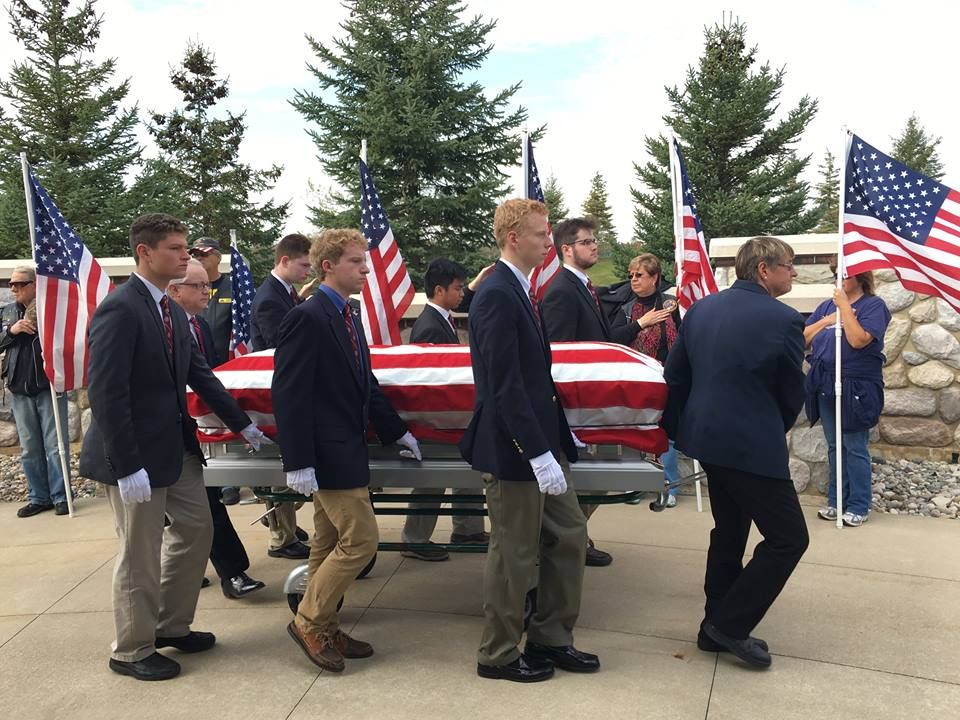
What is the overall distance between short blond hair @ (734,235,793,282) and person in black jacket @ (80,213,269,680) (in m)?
2.29

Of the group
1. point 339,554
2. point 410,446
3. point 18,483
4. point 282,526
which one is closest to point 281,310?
point 282,526

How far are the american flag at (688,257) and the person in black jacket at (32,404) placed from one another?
468 centimetres

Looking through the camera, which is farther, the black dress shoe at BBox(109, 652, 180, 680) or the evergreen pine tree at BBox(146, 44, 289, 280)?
the evergreen pine tree at BBox(146, 44, 289, 280)

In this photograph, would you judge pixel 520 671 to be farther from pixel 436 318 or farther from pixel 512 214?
pixel 436 318

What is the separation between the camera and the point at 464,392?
11.7ft

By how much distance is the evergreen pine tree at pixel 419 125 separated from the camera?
52.5 feet

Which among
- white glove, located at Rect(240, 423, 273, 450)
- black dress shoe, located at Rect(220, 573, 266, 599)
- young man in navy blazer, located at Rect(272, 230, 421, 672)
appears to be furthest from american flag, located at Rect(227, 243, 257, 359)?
young man in navy blazer, located at Rect(272, 230, 421, 672)

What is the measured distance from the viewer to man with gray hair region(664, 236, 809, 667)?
3215 mm

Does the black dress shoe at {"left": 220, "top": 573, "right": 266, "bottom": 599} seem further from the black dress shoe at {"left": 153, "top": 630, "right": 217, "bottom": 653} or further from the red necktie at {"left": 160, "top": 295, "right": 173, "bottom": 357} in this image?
the red necktie at {"left": 160, "top": 295, "right": 173, "bottom": 357}

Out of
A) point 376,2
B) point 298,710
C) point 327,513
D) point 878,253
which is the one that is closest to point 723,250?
point 878,253

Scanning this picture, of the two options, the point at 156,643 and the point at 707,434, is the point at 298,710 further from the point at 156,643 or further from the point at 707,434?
the point at 707,434

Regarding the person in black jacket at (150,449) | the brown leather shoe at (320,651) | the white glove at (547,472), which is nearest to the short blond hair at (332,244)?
the person in black jacket at (150,449)

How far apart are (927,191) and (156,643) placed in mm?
4857

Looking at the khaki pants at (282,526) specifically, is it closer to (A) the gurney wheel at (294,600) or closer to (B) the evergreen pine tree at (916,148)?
(A) the gurney wheel at (294,600)
